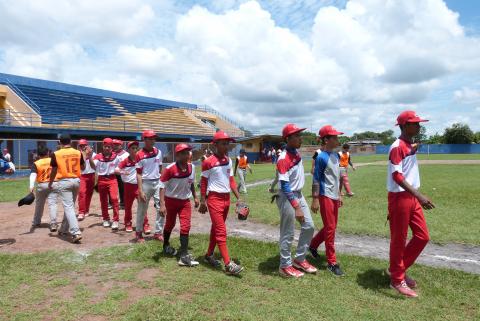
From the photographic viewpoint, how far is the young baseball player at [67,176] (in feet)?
23.2

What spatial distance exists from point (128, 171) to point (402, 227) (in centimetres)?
526

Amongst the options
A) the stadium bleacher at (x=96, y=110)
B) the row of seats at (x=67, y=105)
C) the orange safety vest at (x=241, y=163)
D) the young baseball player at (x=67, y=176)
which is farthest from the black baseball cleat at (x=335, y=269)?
the row of seats at (x=67, y=105)

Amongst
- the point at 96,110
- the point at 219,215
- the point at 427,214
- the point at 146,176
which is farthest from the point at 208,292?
the point at 96,110

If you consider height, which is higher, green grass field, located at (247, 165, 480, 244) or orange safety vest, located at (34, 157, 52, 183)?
orange safety vest, located at (34, 157, 52, 183)

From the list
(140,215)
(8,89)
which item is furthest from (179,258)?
(8,89)

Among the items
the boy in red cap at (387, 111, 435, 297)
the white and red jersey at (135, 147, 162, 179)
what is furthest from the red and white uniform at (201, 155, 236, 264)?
the boy in red cap at (387, 111, 435, 297)

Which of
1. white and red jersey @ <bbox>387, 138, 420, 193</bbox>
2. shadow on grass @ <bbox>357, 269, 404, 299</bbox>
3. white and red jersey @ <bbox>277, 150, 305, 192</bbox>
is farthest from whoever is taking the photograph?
white and red jersey @ <bbox>277, 150, 305, 192</bbox>

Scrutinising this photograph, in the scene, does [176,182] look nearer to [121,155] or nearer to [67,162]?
[67,162]

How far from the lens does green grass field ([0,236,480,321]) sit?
13.2 feet

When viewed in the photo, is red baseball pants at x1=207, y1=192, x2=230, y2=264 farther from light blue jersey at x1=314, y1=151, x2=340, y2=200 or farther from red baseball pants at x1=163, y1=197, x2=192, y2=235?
light blue jersey at x1=314, y1=151, x2=340, y2=200

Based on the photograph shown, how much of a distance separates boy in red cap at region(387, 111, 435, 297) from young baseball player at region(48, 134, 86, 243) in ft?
17.7

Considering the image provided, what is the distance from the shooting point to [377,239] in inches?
288

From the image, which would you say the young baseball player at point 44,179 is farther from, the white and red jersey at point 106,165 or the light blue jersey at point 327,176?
the light blue jersey at point 327,176

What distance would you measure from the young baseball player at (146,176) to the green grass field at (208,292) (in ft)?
3.70
